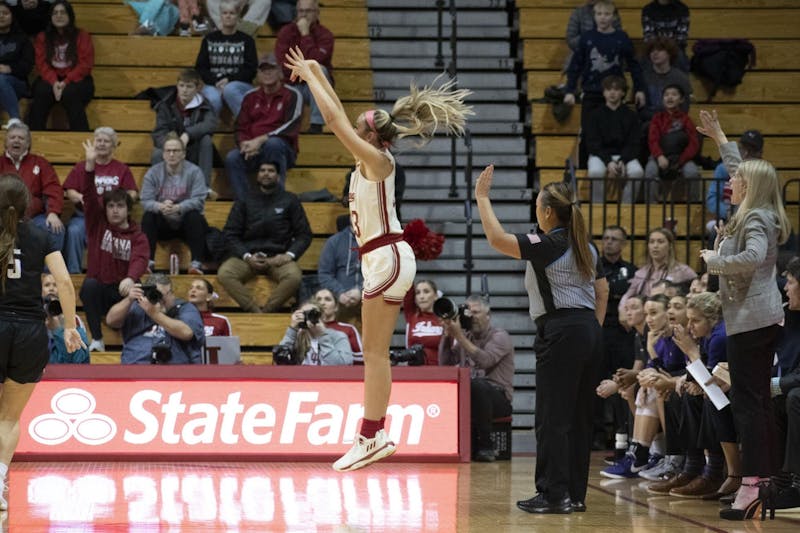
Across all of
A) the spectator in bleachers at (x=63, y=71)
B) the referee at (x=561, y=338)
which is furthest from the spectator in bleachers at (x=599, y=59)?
the referee at (x=561, y=338)

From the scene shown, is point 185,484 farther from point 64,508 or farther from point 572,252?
point 572,252

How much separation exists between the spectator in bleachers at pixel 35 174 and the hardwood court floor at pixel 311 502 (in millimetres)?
3604

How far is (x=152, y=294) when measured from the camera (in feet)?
34.0

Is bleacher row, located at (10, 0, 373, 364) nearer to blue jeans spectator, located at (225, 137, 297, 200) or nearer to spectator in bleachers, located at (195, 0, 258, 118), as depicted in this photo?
blue jeans spectator, located at (225, 137, 297, 200)

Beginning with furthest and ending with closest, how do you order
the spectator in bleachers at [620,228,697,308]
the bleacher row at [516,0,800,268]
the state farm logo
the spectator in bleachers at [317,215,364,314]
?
1. the bleacher row at [516,0,800,268]
2. the spectator in bleachers at [317,215,364,314]
3. the spectator in bleachers at [620,228,697,308]
4. the state farm logo

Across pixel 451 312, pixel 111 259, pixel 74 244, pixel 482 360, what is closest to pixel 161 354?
pixel 111 259

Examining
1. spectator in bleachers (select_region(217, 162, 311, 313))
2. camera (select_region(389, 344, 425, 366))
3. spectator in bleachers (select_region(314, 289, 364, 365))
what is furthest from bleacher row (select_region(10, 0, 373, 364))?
camera (select_region(389, 344, 425, 366))

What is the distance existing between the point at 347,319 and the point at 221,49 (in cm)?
373

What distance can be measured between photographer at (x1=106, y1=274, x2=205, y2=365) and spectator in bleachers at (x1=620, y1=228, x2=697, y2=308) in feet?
12.3

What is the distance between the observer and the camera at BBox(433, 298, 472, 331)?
10297 millimetres

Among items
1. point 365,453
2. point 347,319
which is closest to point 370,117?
point 365,453

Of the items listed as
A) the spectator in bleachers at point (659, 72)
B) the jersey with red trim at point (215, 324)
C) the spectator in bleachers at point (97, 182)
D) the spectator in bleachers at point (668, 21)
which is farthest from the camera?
the spectator in bleachers at point (668, 21)

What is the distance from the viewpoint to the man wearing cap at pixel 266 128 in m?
13.1

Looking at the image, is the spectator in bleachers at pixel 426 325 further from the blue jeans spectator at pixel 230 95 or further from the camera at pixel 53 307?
the blue jeans spectator at pixel 230 95
